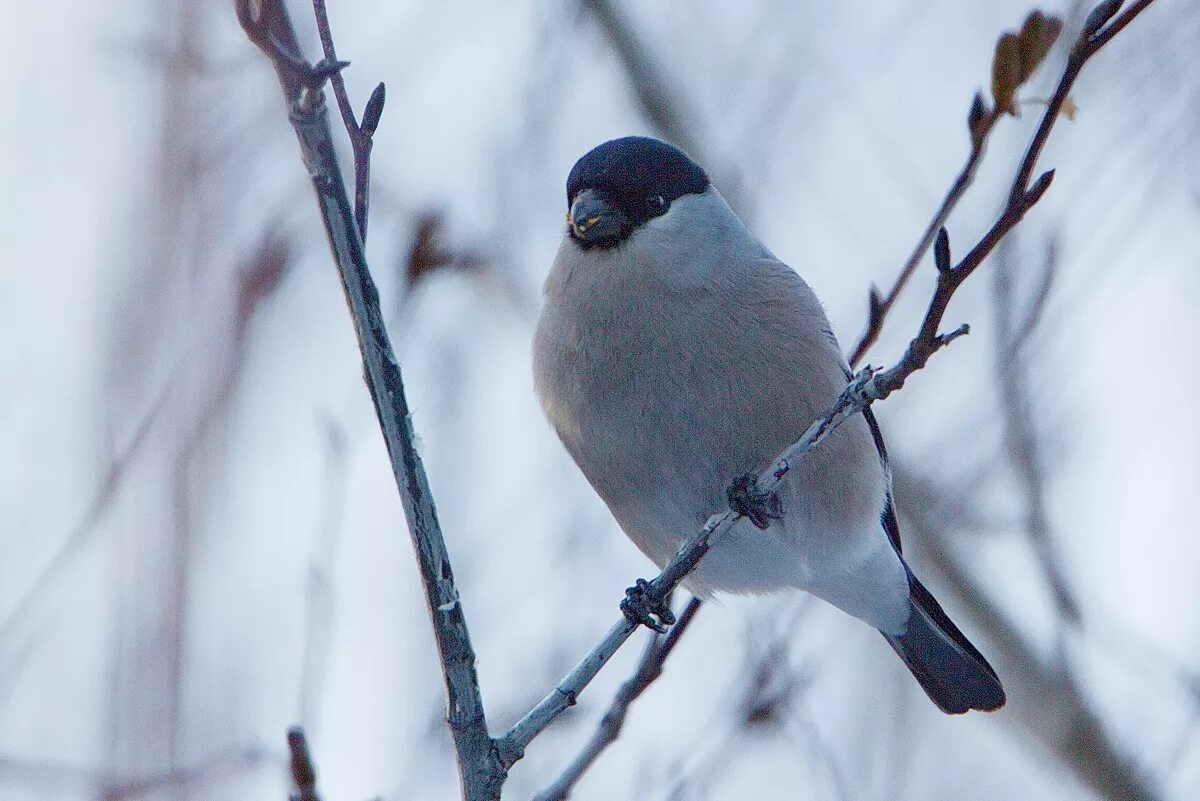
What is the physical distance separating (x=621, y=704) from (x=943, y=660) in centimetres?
184

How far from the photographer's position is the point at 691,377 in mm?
3020

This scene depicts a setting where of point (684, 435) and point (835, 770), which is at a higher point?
point (684, 435)

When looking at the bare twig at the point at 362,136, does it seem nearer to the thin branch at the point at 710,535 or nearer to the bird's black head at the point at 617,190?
the thin branch at the point at 710,535

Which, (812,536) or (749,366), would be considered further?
(812,536)

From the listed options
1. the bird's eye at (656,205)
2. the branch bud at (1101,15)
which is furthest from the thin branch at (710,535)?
the bird's eye at (656,205)

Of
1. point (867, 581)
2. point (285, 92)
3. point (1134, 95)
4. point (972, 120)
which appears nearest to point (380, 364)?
point (285, 92)

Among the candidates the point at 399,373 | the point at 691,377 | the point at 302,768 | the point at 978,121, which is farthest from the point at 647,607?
the point at 978,121

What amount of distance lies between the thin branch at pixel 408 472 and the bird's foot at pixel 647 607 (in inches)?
29.4

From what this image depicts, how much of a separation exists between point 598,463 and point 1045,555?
1.37 meters

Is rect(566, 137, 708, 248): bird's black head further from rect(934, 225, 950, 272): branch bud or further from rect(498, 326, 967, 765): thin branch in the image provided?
rect(934, 225, 950, 272): branch bud

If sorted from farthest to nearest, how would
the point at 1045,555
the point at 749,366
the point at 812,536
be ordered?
the point at 1045,555 < the point at 812,536 < the point at 749,366

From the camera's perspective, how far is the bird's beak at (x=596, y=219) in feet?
10.5

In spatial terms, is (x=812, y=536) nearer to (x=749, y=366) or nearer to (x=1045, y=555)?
(x=749, y=366)

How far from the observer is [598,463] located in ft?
10.6
